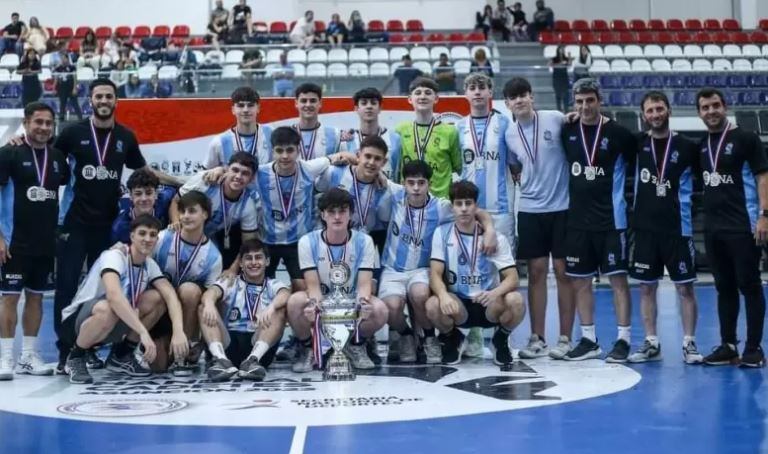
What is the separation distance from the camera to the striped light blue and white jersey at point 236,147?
24.0 feet

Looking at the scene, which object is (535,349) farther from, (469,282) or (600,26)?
(600,26)

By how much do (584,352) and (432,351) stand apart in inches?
45.4

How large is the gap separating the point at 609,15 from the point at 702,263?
1356 centimetres

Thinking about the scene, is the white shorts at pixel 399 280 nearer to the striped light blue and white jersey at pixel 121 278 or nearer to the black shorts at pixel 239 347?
the black shorts at pixel 239 347

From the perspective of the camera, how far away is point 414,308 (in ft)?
23.2

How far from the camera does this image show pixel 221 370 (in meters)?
6.29

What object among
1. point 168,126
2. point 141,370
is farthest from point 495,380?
point 168,126

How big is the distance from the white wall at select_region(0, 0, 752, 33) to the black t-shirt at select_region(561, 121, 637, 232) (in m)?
18.3

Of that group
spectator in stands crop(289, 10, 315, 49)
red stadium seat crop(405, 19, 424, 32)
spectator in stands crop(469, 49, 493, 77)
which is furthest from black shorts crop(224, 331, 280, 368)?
red stadium seat crop(405, 19, 424, 32)

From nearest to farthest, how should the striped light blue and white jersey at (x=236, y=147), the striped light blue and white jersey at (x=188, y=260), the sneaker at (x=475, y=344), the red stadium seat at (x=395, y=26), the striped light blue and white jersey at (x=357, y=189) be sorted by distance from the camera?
the striped light blue and white jersey at (x=188, y=260), the striped light blue and white jersey at (x=357, y=189), the striped light blue and white jersey at (x=236, y=147), the sneaker at (x=475, y=344), the red stadium seat at (x=395, y=26)

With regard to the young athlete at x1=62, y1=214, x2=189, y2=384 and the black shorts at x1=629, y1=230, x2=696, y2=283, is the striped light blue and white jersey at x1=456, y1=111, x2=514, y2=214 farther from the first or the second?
the young athlete at x1=62, y1=214, x2=189, y2=384

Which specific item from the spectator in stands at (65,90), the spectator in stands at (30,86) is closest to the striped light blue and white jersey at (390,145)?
the spectator in stands at (65,90)

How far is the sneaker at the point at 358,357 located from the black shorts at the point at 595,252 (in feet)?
5.55

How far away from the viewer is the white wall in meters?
24.7
